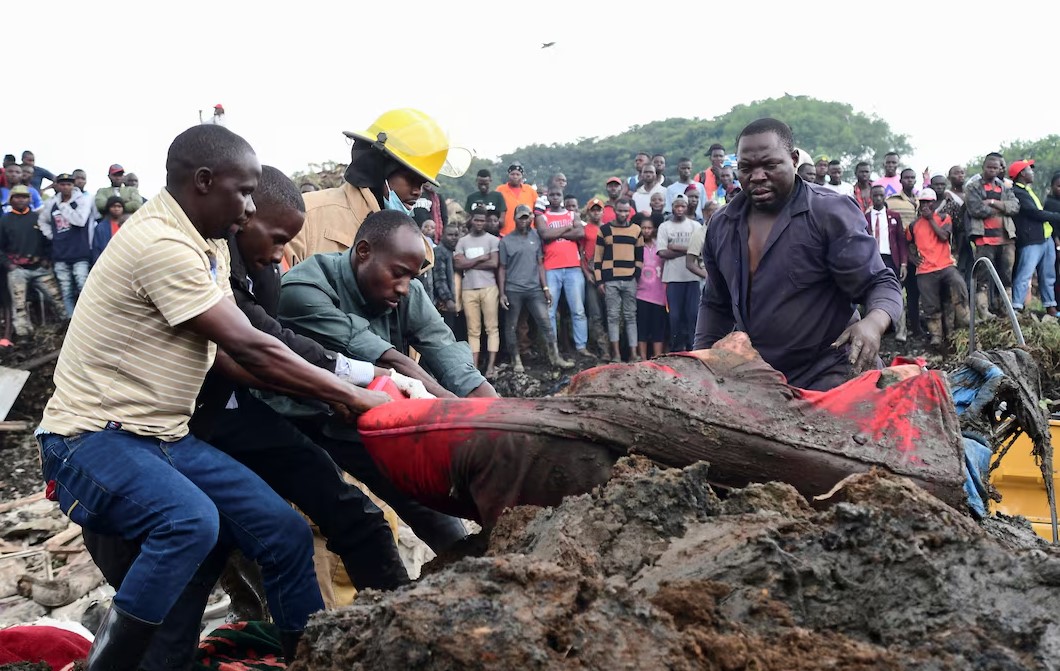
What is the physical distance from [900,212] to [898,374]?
936 centimetres

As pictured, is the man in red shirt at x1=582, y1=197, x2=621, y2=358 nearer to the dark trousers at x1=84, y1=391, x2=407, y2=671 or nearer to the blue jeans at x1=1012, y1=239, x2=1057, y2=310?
the blue jeans at x1=1012, y1=239, x2=1057, y2=310

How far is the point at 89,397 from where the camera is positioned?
259 centimetres

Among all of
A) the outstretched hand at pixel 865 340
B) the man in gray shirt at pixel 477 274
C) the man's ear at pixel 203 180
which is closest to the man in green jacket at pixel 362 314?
the man's ear at pixel 203 180

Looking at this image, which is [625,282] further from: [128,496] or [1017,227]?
[128,496]

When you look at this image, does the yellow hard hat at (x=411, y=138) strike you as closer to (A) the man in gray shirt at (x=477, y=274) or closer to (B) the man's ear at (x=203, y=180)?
(B) the man's ear at (x=203, y=180)

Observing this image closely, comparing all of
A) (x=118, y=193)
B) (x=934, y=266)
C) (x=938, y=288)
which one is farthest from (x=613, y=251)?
(x=118, y=193)

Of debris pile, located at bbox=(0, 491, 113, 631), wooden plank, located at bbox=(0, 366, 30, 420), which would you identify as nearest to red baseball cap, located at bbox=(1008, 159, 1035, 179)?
debris pile, located at bbox=(0, 491, 113, 631)

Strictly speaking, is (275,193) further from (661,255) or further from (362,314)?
(661,255)

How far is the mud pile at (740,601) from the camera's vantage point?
62.2 inches

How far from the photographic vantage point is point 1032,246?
423 inches

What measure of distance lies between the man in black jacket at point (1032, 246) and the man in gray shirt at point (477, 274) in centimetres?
592

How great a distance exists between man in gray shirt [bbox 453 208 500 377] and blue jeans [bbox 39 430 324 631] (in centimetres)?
812

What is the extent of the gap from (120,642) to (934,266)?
34.1 feet

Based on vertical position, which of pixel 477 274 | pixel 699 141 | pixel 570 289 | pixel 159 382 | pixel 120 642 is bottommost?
pixel 120 642
